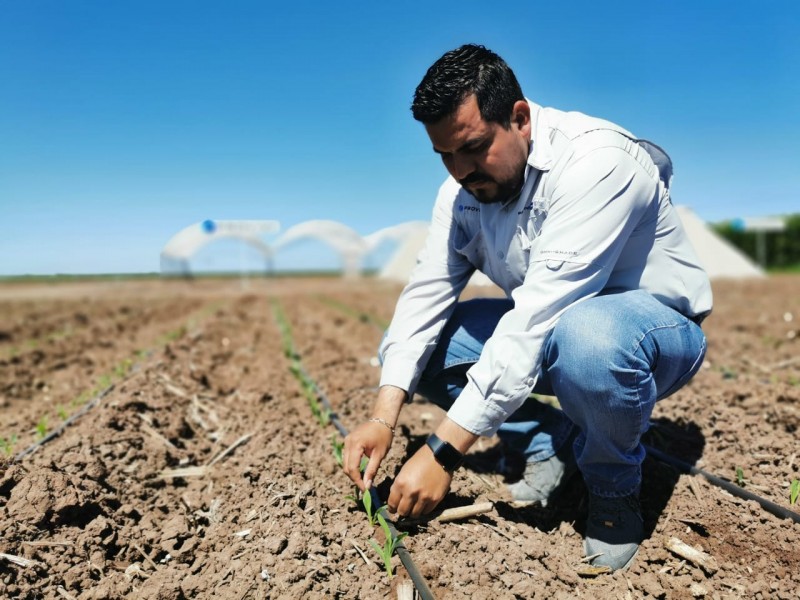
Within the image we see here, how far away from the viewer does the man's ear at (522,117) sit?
197cm

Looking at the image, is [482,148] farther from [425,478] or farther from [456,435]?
[425,478]

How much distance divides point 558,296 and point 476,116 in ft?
1.95

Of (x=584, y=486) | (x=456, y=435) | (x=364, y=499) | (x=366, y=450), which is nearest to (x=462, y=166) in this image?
(x=456, y=435)

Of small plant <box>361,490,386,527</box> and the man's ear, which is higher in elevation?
the man's ear

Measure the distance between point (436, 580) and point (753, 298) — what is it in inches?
412

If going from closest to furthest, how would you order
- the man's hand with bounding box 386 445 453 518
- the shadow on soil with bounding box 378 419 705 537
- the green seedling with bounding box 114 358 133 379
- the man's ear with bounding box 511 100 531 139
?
1. the man's hand with bounding box 386 445 453 518
2. the man's ear with bounding box 511 100 531 139
3. the shadow on soil with bounding box 378 419 705 537
4. the green seedling with bounding box 114 358 133 379

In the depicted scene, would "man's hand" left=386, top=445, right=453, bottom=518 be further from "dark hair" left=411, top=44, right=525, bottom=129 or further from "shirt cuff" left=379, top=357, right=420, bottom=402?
"dark hair" left=411, top=44, right=525, bottom=129

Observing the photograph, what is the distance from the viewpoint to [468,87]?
1870mm

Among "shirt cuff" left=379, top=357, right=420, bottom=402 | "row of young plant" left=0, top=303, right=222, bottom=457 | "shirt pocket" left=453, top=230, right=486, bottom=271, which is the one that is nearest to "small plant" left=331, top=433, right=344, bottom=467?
"shirt cuff" left=379, top=357, right=420, bottom=402

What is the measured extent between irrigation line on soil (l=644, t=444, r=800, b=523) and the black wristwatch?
112cm

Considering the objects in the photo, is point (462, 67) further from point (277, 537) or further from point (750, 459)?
point (750, 459)

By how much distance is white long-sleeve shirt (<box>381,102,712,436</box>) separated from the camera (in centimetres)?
180

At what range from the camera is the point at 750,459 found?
2.47 metres

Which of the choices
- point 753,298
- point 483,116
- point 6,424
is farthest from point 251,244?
point 483,116
